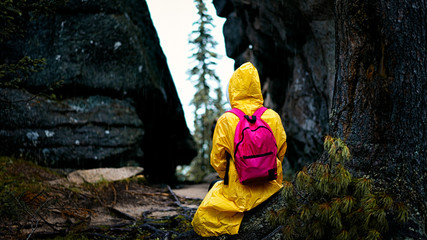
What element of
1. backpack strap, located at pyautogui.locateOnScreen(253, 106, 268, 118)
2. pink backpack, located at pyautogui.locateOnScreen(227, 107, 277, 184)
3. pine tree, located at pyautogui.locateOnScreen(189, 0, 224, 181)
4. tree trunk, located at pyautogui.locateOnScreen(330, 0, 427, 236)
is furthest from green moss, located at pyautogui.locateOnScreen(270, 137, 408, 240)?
pine tree, located at pyautogui.locateOnScreen(189, 0, 224, 181)

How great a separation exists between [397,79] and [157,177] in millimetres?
14806

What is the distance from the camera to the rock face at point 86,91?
35.6 feet

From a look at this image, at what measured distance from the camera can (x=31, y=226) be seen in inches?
228

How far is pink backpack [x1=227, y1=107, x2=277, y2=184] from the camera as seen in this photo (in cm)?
416

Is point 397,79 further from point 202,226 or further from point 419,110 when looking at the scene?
point 202,226

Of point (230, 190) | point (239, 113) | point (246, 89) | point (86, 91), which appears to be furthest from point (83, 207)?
point (86, 91)

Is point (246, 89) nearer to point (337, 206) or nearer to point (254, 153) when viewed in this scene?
point (254, 153)

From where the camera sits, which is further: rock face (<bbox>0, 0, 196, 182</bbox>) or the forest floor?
rock face (<bbox>0, 0, 196, 182</bbox>)

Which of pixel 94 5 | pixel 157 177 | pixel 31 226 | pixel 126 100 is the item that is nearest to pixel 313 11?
pixel 126 100

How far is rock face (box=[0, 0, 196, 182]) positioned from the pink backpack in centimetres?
819

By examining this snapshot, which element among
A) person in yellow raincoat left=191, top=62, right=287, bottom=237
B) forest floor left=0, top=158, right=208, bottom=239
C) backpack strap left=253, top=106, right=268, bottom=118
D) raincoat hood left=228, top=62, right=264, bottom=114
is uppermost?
raincoat hood left=228, top=62, right=264, bottom=114

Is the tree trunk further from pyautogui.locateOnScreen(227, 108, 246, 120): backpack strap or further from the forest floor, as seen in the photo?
the forest floor

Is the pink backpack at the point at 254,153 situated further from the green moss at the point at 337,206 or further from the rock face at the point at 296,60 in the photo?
the rock face at the point at 296,60

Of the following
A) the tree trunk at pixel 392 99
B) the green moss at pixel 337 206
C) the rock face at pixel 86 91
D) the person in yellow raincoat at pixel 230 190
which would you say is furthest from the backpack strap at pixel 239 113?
the rock face at pixel 86 91
